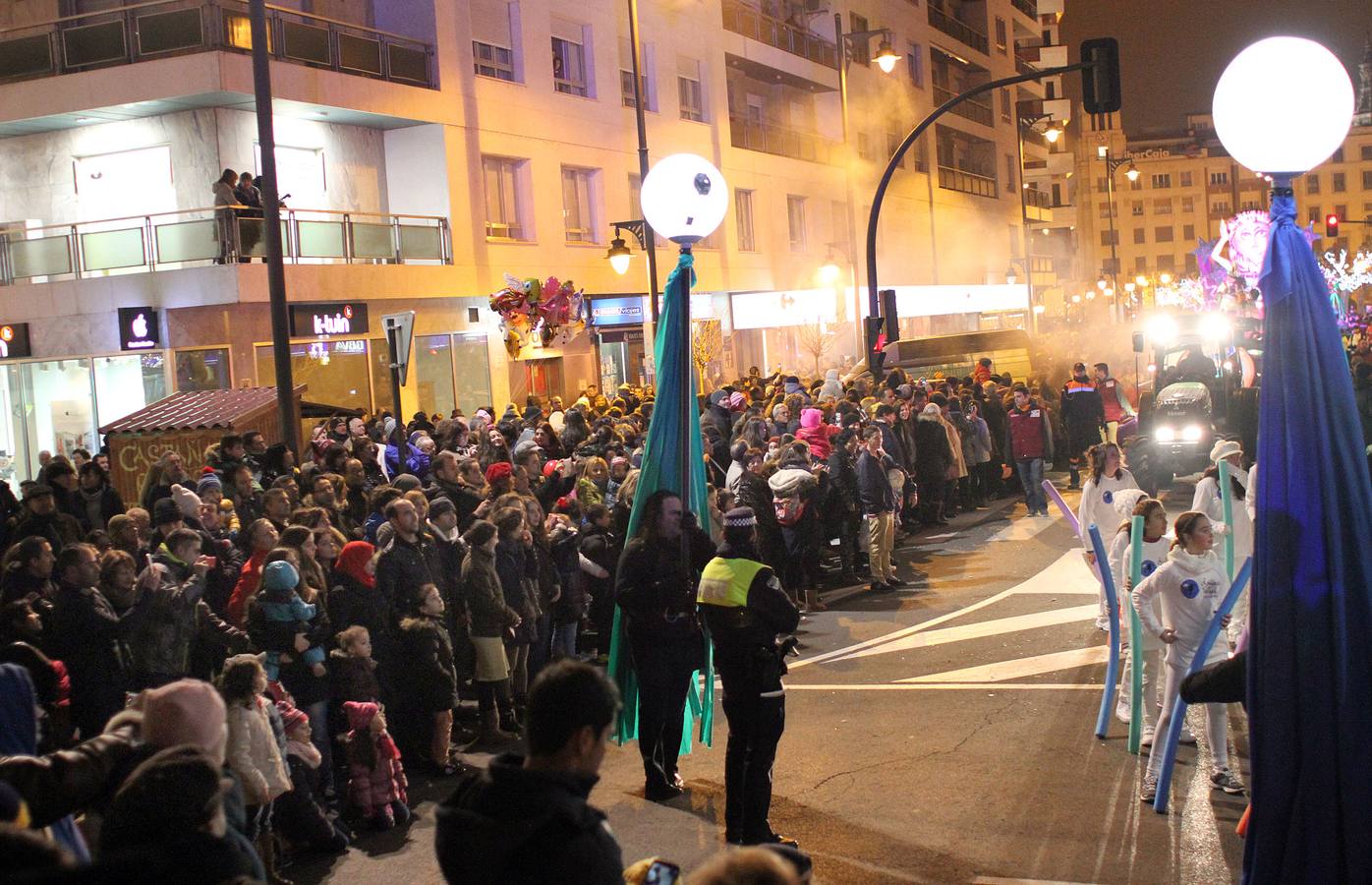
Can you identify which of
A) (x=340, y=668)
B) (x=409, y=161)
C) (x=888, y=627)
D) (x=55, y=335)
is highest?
(x=409, y=161)

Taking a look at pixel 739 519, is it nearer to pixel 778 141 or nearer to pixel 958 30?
pixel 778 141

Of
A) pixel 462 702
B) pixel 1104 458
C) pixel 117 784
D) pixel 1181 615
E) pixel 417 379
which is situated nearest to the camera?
pixel 117 784

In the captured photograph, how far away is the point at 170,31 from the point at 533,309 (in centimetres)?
743

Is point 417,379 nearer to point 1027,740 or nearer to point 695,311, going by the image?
point 695,311

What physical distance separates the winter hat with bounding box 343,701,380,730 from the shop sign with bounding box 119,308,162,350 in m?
16.1

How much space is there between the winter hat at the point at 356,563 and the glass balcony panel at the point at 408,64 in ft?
62.6

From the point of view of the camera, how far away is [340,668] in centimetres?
796

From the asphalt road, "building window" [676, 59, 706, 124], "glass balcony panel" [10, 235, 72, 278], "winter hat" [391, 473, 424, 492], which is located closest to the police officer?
the asphalt road

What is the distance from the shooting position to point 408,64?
2600 centimetres

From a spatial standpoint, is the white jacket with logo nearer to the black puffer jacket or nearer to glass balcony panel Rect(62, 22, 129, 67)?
the black puffer jacket

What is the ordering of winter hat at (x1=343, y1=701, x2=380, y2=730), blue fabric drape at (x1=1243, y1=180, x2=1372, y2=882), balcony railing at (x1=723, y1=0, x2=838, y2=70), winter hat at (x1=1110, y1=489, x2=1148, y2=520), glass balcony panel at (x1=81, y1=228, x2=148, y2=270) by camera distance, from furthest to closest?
balcony railing at (x1=723, y1=0, x2=838, y2=70) < glass balcony panel at (x1=81, y1=228, x2=148, y2=270) < winter hat at (x1=1110, y1=489, x2=1148, y2=520) < winter hat at (x1=343, y1=701, x2=380, y2=730) < blue fabric drape at (x1=1243, y1=180, x2=1372, y2=882)

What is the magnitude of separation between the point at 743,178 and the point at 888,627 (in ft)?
87.1

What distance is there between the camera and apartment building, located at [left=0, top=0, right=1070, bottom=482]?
22375 millimetres

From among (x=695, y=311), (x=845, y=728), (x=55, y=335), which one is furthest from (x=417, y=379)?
(x=845, y=728)
